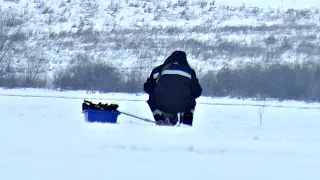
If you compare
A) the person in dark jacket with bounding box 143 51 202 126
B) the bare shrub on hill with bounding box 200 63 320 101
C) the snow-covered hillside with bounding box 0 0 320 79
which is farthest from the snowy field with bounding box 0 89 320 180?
the snow-covered hillside with bounding box 0 0 320 79

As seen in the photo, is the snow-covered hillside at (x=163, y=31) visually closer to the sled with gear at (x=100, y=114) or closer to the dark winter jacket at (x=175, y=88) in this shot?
the dark winter jacket at (x=175, y=88)

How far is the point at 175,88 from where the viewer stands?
43.3ft

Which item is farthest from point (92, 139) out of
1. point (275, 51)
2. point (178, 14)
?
point (178, 14)

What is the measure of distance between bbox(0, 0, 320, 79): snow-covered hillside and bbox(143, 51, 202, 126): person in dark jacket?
1420 cm

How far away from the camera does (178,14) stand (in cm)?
3822

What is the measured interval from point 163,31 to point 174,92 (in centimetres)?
2219

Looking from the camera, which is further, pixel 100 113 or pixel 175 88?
pixel 175 88

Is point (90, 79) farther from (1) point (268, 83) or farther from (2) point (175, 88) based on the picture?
(2) point (175, 88)

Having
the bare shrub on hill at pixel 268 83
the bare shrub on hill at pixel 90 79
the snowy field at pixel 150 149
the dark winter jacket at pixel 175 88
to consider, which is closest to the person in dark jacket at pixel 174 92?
the dark winter jacket at pixel 175 88

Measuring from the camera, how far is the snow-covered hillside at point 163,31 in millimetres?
31172

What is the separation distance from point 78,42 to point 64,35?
1367 mm

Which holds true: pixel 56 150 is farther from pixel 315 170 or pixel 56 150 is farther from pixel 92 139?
pixel 315 170

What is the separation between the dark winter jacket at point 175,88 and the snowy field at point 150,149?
40cm

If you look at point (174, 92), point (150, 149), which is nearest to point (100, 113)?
point (174, 92)
